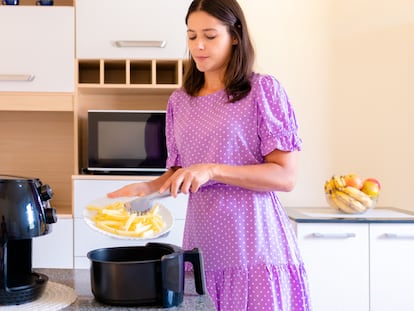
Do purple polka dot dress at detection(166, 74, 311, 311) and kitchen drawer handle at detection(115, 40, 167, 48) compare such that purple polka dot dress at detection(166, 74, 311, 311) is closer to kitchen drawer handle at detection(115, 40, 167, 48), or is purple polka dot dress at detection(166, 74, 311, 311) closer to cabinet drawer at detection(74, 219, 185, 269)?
cabinet drawer at detection(74, 219, 185, 269)

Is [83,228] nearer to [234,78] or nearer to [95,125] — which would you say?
[95,125]

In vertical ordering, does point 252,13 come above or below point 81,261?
above

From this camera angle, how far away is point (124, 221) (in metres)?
0.87

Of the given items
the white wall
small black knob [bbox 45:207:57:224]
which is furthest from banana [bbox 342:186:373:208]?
small black knob [bbox 45:207:57:224]

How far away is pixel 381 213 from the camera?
227cm

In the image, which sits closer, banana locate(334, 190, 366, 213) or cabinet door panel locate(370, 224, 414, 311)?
cabinet door panel locate(370, 224, 414, 311)

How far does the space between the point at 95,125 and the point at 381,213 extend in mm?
1304

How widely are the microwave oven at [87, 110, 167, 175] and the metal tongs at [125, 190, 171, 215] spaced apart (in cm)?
132

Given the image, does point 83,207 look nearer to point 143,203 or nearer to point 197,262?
point 143,203

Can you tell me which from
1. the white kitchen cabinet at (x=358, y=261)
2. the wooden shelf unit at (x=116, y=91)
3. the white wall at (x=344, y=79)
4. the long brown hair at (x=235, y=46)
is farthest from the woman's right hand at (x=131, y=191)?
the white wall at (x=344, y=79)

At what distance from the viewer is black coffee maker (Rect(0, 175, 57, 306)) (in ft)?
2.61

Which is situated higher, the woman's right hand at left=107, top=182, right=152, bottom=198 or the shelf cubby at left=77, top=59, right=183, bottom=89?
the shelf cubby at left=77, top=59, right=183, bottom=89

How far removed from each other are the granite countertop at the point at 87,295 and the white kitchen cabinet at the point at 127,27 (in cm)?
143

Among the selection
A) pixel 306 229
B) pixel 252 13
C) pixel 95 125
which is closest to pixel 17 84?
pixel 95 125
